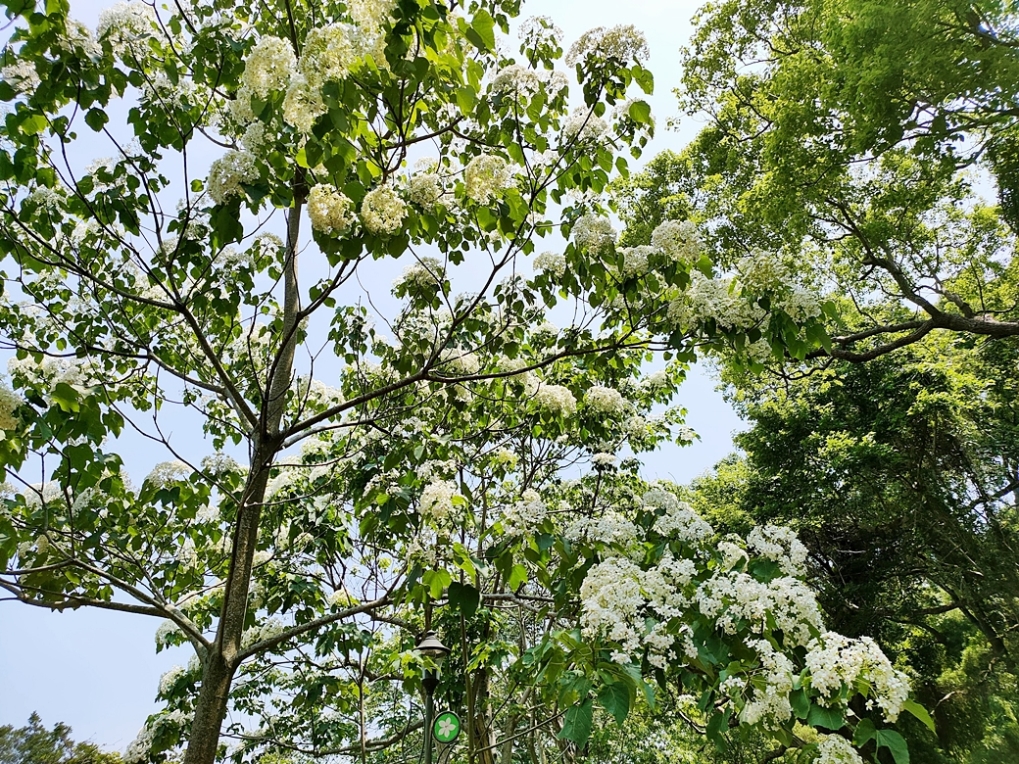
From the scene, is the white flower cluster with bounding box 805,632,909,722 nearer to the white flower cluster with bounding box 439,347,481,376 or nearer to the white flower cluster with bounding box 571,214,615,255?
the white flower cluster with bounding box 571,214,615,255

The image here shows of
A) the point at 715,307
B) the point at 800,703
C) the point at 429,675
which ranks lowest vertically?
the point at 800,703

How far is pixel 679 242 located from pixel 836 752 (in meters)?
1.53

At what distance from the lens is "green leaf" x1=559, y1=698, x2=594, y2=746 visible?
4.08 ft

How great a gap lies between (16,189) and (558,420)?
2.43m

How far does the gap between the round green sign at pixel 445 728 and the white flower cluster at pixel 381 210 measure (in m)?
2.21

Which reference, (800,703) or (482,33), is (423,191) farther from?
(800,703)

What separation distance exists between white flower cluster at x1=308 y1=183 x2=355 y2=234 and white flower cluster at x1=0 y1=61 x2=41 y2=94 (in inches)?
37.9

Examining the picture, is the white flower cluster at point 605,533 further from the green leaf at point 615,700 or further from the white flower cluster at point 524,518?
the green leaf at point 615,700

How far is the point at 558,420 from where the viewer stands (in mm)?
3107

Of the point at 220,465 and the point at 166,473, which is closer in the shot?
the point at 166,473

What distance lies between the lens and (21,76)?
1797 mm

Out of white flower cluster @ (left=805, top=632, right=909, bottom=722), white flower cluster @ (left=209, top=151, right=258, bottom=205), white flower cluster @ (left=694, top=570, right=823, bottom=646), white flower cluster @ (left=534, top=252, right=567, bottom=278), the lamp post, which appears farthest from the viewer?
the lamp post

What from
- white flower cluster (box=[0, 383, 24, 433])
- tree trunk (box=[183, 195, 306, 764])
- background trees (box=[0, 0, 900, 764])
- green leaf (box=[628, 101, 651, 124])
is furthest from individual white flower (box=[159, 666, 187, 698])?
green leaf (box=[628, 101, 651, 124])

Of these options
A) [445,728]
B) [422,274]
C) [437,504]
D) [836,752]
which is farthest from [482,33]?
[445,728]
